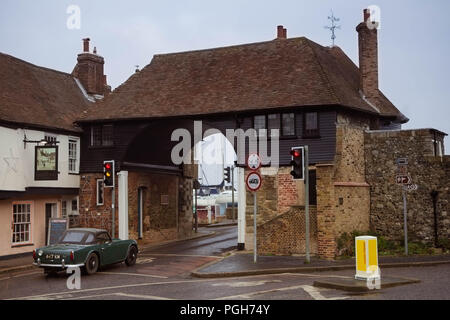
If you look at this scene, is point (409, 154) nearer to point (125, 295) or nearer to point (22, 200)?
point (125, 295)

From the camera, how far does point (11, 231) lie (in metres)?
24.6

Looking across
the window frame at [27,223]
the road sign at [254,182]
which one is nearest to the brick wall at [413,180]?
the road sign at [254,182]

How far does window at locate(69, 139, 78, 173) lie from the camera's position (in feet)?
92.2

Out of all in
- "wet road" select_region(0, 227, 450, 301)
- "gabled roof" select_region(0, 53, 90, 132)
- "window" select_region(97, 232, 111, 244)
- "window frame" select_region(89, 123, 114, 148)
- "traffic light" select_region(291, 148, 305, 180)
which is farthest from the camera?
"window frame" select_region(89, 123, 114, 148)

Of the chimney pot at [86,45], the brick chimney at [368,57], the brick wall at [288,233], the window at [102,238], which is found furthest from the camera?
the chimney pot at [86,45]

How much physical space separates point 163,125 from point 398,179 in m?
12.0

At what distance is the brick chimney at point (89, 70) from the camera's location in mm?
33094

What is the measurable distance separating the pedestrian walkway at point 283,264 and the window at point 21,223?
9855 millimetres

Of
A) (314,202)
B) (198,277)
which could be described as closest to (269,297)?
(198,277)

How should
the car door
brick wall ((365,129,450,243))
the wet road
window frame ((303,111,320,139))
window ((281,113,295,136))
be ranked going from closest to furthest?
the wet road < the car door < brick wall ((365,129,450,243)) < window frame ((303,111,320,139)) < window ((281,113,295,136))

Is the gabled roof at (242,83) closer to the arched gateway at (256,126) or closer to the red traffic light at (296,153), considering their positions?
the arched gateway at (256,126)

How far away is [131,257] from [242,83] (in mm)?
10127

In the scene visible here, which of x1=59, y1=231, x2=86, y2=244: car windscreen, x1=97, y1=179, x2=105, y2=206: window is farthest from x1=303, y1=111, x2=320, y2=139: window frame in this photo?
x1=97, y1=179, x2=105, y2=206: window

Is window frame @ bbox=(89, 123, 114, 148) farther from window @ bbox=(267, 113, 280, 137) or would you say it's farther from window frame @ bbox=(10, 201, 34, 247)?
window @ bbox=(267, 113, 280, 137)
